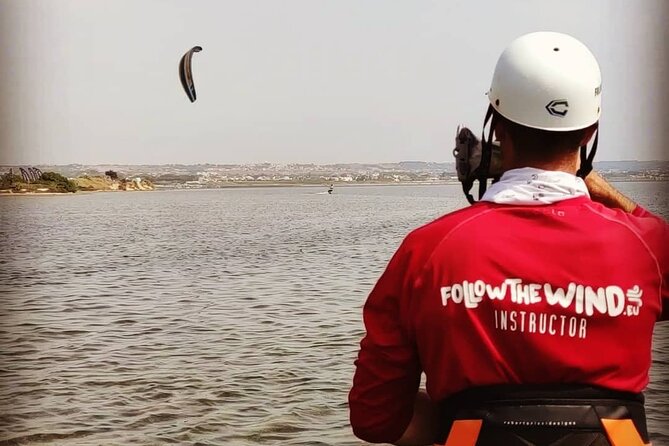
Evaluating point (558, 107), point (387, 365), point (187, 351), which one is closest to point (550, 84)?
point (558, 107)

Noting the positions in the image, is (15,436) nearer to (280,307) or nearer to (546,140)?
(546,140)

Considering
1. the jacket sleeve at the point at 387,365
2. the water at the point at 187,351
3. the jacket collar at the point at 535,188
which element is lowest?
the water at the point at 187,351

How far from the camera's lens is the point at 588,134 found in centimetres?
257

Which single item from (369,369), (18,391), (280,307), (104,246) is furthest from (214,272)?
(369,369)

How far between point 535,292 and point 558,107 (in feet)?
1.63

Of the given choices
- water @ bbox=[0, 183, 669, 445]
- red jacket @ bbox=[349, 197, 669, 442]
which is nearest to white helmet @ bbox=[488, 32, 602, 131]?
red jacket @ bbox=[349, 197, 669, 442]

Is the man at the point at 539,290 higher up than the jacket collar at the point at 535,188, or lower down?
lower down

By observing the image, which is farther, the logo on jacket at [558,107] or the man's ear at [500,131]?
the man's ear at [500,131]

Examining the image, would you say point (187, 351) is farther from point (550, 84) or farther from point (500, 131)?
point (550, 84)

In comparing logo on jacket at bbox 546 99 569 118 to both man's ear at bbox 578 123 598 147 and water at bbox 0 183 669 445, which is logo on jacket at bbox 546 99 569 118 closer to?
man's ear at bbox 578 123 598 147

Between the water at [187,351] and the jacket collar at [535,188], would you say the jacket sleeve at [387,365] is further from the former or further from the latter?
the water at [187,351]

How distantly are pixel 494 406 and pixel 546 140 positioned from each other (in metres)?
0.73

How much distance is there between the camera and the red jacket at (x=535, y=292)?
2.40m

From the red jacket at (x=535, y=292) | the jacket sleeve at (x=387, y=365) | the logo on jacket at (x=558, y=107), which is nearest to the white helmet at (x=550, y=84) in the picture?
the logo on jacket at (x=558, y=107)
